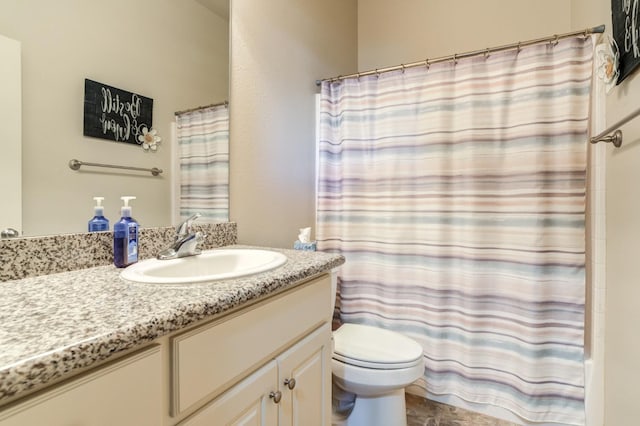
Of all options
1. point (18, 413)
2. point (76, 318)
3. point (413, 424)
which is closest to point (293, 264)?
point (76, 318)

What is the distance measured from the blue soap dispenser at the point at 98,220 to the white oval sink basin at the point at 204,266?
0.51 ft

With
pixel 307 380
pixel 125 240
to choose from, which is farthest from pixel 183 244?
pixel 307 380

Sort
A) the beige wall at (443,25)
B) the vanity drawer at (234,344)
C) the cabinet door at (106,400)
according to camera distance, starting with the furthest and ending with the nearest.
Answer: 1. the beige wall at (443,25)
2. the vanity drawer at (234,344)
3. the cabinet door at (106,400)

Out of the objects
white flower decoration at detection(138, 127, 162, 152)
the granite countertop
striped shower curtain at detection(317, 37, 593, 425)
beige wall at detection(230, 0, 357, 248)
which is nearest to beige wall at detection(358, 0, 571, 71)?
beige wall at detection(230, 0, 357, 248)

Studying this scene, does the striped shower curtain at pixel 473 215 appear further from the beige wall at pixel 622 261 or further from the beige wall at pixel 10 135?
the beige wall at pixel 10 135

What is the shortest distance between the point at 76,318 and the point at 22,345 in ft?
0.32

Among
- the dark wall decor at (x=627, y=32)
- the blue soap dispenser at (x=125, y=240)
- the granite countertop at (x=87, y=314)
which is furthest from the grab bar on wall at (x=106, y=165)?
the dark wall decor at (x=627, y=32)

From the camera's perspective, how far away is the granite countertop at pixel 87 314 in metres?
0.38

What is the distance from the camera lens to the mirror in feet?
2.58

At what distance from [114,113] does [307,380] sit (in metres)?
1.02

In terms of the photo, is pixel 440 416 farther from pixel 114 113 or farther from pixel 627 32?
pixel 114 113

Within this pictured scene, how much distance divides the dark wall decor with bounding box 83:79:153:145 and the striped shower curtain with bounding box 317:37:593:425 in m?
1.04

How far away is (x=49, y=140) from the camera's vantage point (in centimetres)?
81

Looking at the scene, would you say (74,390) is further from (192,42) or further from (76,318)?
(192,42)
